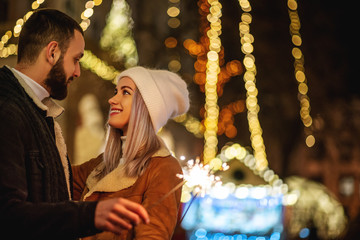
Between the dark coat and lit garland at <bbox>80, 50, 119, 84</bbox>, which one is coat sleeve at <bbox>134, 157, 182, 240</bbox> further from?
lit garland at <bbox>80, 50, 119, 84</bbox>

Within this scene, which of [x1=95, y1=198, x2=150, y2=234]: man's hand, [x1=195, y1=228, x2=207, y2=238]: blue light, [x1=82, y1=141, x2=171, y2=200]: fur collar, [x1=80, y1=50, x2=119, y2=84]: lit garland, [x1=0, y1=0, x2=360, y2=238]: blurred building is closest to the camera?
[x1=95, y1=198, x2=150, y2=234]: man's hand

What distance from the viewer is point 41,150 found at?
230 cm

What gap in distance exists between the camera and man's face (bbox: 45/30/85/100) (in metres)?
2.65

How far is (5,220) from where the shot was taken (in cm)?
194

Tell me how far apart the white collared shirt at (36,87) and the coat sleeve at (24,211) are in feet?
1.56

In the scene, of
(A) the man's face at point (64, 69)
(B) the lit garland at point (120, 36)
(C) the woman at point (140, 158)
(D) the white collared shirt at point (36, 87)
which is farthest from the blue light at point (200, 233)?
(D) the white collared shirt at point (36, 87)

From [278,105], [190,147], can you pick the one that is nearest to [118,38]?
[278,105]

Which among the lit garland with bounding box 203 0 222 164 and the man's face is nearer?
the man's face

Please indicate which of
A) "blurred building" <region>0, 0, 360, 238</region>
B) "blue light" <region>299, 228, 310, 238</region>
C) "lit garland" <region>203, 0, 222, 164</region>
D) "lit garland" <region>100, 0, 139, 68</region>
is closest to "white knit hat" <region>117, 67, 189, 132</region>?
"lit garland" <region>203, 0, 222, 164</region>

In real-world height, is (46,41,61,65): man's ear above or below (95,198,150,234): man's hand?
above

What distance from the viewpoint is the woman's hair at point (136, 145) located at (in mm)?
3254

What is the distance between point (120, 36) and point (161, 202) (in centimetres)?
1028

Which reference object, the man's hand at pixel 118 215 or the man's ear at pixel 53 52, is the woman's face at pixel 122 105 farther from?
the man's hand at pixel 118 215

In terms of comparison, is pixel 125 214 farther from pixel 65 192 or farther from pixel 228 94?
pixel 228 94
